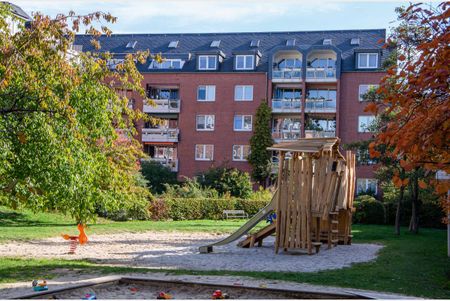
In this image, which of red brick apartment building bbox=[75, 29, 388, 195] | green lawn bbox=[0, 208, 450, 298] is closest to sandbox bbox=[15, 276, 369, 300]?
green lawn bbox=[0, 208, 450, 298]

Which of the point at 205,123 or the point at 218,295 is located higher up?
the point at 205,123

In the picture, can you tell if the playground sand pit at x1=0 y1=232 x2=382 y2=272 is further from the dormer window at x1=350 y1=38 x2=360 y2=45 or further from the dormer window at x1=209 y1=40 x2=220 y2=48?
the dormer window at x1=209 y1=40 x2=220 y2=48

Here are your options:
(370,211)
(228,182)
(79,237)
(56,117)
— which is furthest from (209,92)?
(56,117)

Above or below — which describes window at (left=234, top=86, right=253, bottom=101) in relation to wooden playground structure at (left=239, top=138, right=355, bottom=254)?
above

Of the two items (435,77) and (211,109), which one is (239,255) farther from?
(211,109)

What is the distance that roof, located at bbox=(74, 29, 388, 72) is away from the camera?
174 feet

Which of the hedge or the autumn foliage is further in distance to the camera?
the hedge

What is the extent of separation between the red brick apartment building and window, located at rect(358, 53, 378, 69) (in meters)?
0.08

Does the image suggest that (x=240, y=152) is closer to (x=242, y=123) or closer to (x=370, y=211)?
(x=242, y=123)

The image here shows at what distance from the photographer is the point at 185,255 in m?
18.5

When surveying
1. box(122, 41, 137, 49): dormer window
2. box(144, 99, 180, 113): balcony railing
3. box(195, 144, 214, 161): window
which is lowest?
box(195, 144, 214, 161): window

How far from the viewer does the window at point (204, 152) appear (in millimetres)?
53000

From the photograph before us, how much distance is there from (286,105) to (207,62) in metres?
8.11

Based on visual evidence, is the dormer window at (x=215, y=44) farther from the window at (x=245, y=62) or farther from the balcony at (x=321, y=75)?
the balcony at (x=321, y=75)
